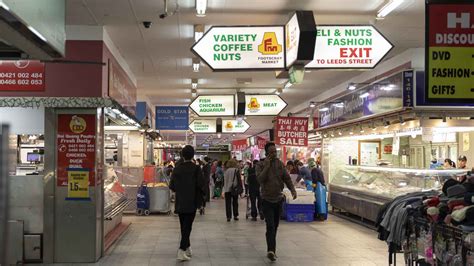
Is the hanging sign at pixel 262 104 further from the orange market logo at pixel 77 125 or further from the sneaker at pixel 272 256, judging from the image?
the orange market logo at pixel 77 125

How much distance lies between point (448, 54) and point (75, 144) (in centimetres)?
577

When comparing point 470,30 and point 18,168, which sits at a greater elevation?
point 470,30

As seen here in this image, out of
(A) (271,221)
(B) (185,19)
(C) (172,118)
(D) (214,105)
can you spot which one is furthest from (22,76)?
(C) (172,118)

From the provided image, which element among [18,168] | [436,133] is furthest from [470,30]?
[436,133]

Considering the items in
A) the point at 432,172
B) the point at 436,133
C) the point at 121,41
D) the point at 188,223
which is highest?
the point at 121,41

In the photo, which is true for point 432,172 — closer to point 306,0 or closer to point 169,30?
point 306,0

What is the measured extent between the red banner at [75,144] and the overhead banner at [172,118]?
10.9m

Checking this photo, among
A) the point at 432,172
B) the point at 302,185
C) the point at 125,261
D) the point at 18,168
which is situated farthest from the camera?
the point at 302,185

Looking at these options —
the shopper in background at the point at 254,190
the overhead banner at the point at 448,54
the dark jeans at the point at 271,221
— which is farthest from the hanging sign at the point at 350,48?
the shopper in background at the point at 254,190

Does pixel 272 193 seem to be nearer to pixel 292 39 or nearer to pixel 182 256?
pixel 182 256

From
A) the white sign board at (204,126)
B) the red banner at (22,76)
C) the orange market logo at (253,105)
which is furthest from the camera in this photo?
the white sign board at (204,126)

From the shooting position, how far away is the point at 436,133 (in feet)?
42.3

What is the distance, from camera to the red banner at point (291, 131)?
15.7 metres

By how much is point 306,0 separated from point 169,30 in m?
2.89
